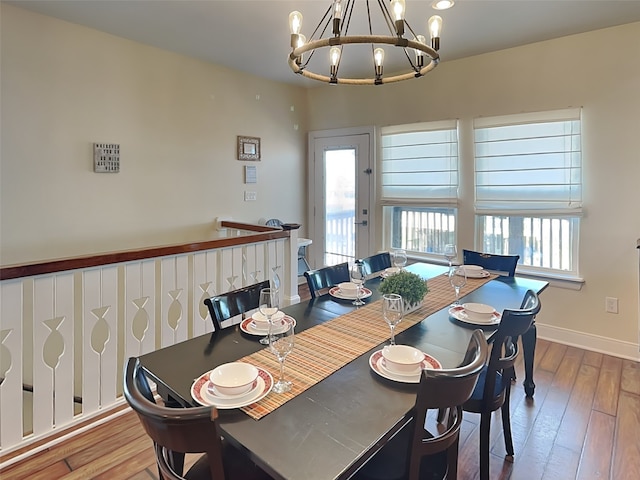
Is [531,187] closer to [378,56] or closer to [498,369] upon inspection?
[378,56]

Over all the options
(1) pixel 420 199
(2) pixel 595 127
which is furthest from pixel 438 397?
(1) pixel 420 199

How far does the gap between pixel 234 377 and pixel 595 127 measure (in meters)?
3.50

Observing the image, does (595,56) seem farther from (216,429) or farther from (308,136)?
(216,429)

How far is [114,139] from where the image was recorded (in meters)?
3.46

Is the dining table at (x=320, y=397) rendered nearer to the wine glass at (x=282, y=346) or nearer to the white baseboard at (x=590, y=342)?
the wine glass at (x=282, y=346)

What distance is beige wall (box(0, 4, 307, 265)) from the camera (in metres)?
2.95

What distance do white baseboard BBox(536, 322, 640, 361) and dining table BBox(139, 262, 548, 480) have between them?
220 cm

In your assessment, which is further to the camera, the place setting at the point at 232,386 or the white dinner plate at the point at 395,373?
the white dinner plate at the point at 395,373

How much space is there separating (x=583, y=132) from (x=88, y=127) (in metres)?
4.22

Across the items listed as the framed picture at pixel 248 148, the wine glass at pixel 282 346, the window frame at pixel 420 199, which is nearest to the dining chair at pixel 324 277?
the wine glass at pixel 282 346

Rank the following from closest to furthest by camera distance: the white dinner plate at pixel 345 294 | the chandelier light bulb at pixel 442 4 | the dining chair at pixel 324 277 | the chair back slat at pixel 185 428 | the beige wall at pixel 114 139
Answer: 1. the chair back slat at pixel 185 428
2. the white dinner plate at pixel 345 294
3. the dining chair at pixel 324 277
4. the chandelier light bulb at pixel 442 4
5. the beige wall at pixel 114 139

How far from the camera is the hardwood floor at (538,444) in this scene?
1884 millimetres

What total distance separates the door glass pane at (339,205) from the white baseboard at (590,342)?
228 centimetres

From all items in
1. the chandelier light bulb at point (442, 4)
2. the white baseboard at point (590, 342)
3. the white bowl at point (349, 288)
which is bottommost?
the white baseboard at point (590, 342)
